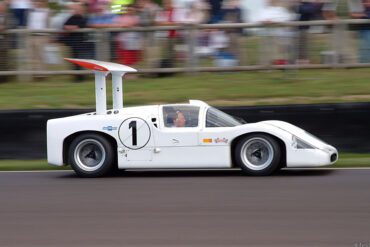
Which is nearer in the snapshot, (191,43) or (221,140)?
(221,140)

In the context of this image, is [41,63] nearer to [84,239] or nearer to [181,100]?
[181,100]

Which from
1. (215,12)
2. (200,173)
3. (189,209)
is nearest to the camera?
(189,209)

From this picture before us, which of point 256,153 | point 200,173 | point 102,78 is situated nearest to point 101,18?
point 102,78

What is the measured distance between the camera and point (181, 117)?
408 inches

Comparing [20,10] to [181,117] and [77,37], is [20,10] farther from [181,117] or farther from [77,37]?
[181,117]

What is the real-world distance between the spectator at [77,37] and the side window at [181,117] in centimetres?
473

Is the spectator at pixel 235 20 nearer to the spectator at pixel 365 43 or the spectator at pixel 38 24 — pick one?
the spectator at pixel 365 43

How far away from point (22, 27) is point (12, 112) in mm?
3322

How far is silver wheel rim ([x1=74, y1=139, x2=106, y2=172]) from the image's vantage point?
1046 centimetres

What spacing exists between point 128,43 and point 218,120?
486 cm

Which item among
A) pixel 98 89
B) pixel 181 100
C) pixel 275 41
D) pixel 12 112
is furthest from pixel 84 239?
pixel 275 41

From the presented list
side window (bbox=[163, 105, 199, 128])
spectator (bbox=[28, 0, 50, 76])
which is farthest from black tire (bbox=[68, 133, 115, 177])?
spectator (bbox=[28, 0, 50, 76])

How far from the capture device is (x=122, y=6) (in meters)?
14.7

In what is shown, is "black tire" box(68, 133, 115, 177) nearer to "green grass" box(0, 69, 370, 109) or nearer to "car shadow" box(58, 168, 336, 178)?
"car shadow" box(58, 168, 336, 178)
